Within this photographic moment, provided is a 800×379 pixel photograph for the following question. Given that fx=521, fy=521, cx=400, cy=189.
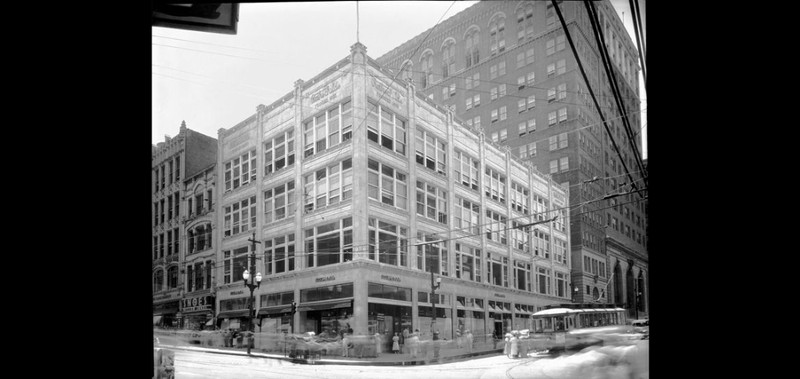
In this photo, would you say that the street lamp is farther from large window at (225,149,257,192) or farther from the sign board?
the sign board

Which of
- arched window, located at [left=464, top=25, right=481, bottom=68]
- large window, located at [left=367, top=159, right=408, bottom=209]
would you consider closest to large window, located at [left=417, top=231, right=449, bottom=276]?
large window, located at [left=367, top=159, right=408, bottom=209]

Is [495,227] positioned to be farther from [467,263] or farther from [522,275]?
[522,275]

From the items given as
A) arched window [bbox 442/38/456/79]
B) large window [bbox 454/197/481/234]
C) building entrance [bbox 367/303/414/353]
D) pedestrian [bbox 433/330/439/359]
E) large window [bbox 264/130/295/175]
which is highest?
arched window [bbox 442/38/456/79]

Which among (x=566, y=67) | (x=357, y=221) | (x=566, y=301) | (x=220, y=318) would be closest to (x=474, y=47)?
(x=566, y=67)

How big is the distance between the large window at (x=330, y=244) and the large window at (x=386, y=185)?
0.53 meters

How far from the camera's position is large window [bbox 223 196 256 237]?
313 inches

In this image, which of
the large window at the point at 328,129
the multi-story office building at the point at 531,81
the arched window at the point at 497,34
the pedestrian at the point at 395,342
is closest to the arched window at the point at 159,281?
the large window at the point at 328,129

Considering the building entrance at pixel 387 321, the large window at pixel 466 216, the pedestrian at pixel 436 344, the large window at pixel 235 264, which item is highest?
the large window at pixel 466 216

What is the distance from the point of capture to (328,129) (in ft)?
24.5

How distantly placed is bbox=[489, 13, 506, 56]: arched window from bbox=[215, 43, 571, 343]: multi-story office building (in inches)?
50.6

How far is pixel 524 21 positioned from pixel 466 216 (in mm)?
3320

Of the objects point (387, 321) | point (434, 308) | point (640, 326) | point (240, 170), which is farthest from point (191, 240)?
point (640, 326)

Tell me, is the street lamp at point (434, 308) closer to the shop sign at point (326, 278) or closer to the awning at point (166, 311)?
the shop sign at point (326, 278)

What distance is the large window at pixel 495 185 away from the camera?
26.4 feet
